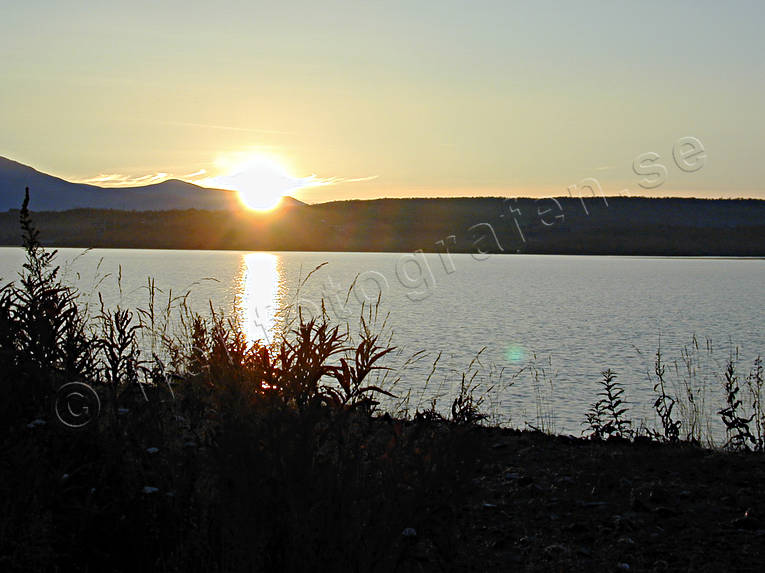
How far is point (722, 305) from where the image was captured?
31812 millimetres

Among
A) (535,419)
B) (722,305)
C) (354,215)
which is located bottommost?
(535,419)

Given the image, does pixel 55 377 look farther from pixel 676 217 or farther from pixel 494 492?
pixel 676 217

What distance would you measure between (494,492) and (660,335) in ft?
53.9

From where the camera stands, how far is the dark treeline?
118875mm

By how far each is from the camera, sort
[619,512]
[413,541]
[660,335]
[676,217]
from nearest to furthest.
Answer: [413,541] < [619,512] < [660,335] < [676,217]

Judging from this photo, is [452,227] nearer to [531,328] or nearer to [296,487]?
[531,328]

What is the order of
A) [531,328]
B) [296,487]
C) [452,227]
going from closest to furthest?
[296,487]
[531,328]
[452,227]

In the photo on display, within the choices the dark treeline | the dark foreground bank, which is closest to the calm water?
the dark foreground bank

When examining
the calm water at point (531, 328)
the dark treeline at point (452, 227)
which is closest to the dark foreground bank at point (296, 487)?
the calm water at point (531, 328)

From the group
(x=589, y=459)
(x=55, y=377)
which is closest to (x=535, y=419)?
(x=589, y=459)

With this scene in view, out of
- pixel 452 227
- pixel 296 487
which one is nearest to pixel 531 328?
pixel 296 487

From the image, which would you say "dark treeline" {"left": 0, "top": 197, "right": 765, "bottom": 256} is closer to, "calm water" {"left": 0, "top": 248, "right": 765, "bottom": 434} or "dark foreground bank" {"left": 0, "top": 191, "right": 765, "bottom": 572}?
"calm water" {"left": 0, "top": 248, "right": 765, "bottom": 434}

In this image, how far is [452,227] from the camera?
126562 millimetres

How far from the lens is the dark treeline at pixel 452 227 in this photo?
119 metres
